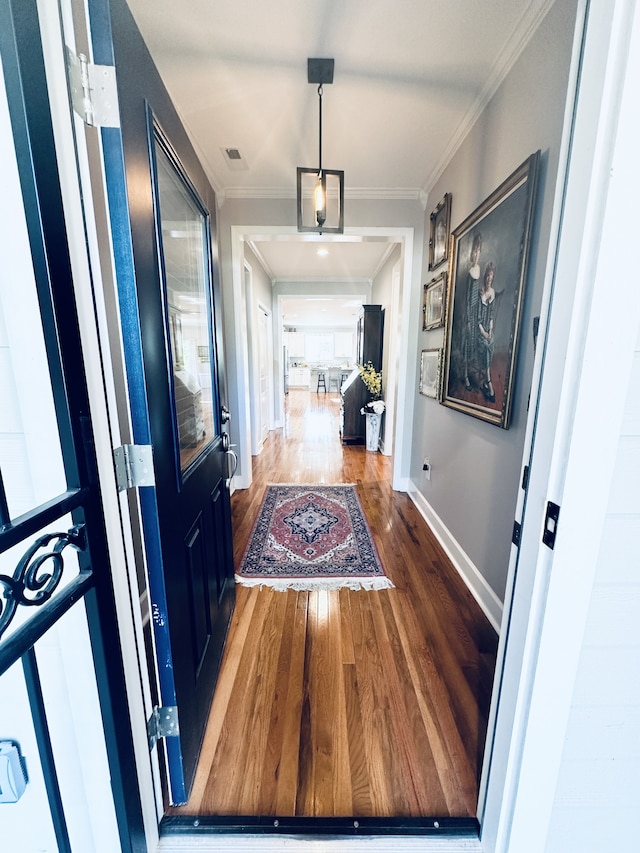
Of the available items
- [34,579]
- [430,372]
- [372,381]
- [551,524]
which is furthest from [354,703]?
[372,381]

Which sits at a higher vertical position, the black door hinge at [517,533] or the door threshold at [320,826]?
the black door hinge at [517,533]

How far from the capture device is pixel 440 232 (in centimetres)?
244

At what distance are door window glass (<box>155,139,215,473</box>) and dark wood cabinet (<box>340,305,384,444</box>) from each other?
3.44 meters

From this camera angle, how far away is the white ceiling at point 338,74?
1.38m

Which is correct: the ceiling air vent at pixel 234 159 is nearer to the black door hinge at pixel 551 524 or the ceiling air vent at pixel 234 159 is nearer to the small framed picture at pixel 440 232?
the small framed picture at pixel 440 232

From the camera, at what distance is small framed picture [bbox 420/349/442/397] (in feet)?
8.14

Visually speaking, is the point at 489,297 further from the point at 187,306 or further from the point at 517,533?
the point at 187,306

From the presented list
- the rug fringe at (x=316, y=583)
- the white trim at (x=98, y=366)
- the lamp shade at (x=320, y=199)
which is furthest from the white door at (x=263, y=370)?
the white trim at (x=98, y=366)

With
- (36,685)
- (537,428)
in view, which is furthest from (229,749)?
(537,428)

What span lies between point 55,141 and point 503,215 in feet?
5.78

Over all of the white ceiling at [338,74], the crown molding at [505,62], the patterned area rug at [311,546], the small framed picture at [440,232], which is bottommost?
the patterned area rug at [311,546]

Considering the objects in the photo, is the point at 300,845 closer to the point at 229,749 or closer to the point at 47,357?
the point at 229,749

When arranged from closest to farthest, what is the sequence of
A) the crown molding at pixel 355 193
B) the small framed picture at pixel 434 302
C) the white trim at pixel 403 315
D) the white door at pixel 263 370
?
1. the small framed picture at pixel 434 302
2. the crown molding at pixel 355 193
3. the white trim at pixel 403 315
4. the white door at pixel 263 370

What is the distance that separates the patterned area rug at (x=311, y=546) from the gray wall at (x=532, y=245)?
654 mm
